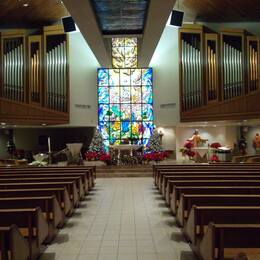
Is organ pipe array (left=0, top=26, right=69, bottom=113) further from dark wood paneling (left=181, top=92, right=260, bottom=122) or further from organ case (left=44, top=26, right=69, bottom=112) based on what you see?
dark wood paneling (left=181, top=92, right=260, bottom=122)

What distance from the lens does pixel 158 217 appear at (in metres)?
5.74

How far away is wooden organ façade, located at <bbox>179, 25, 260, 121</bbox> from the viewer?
12.5m

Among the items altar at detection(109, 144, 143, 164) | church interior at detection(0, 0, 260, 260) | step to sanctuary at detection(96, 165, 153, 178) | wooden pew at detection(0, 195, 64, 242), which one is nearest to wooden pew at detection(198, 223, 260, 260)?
church interior at detection(0, 0, 260, 260)

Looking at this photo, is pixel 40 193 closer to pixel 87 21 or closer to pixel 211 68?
pixel 87 21

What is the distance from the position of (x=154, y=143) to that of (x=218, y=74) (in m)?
4.13

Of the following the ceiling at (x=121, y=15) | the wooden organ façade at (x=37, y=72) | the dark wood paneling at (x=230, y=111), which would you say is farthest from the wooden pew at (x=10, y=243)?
the dark wood paneling at (x=230, y=111)

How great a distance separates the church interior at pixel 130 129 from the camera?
4.02 metres

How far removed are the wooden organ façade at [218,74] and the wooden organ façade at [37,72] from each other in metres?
5.21

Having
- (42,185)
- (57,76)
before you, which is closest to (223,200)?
(42,185)

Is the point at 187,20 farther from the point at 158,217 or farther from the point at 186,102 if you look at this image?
the point at 158,217

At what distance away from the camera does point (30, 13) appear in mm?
13875

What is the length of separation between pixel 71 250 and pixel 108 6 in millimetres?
5414

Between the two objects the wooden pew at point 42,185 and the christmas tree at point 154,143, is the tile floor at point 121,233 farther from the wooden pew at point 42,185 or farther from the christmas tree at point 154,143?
the christmas tree at point 154,143

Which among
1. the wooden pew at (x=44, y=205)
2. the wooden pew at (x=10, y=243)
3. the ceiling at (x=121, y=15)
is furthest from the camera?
the ceiling at (x=121, y=15)
